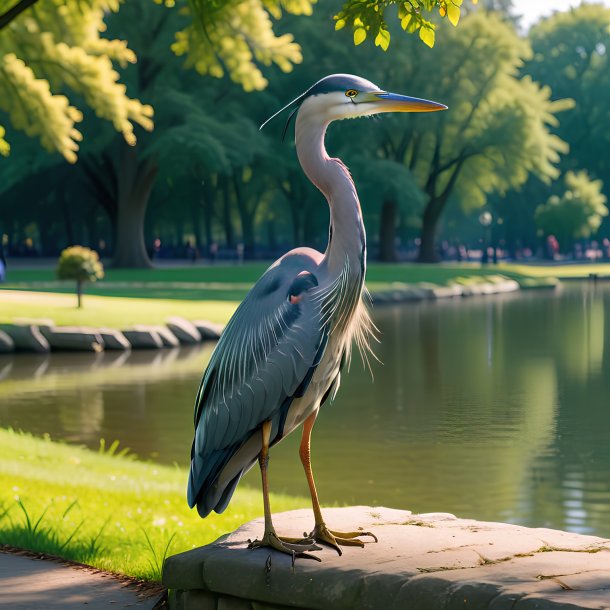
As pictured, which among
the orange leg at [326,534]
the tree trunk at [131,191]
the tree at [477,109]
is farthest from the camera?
the tree at [477,109]

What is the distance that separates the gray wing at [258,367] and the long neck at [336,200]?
0.19 meters

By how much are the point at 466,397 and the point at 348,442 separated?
4291 mm

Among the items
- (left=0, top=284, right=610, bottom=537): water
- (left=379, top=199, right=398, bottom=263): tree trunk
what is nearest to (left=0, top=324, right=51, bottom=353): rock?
(left=0, top=284, right=610, bottom=537): water

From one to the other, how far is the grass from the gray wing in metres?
1.13

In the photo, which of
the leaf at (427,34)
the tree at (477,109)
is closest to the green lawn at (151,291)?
the tree at (477,109)

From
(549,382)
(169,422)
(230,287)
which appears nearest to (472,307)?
(230,287)

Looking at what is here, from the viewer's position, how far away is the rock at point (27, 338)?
25.0 m

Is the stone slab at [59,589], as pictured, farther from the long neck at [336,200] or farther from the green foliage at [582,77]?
the green foliage at [582,77]

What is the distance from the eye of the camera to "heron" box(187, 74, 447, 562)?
6.05m

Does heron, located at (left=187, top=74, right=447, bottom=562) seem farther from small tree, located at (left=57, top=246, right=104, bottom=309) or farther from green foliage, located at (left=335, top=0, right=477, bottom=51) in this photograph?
small tree, located at (left=57, top=246, right=104, bottom=309)

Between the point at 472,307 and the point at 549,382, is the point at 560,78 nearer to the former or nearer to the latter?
the point at 472,307

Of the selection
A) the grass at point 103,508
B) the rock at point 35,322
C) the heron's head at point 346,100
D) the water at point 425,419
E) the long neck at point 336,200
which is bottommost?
the water at point 425,419

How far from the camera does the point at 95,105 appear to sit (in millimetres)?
26719

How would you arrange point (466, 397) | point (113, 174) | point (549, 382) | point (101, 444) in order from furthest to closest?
point (113, 174) < point (549, 382) < point (466, 397) < point (101, 444)
